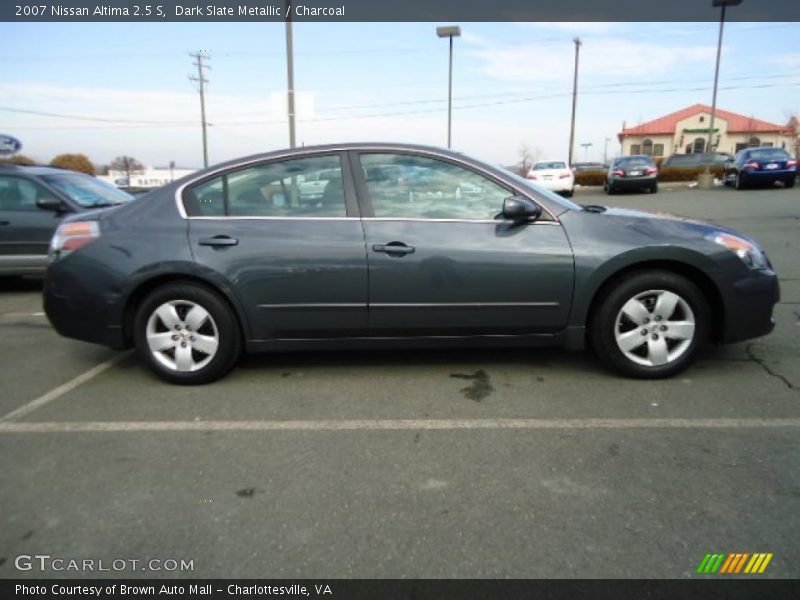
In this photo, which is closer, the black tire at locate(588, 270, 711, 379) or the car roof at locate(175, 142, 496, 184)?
the black tire at locate(588, 270, 711, 379)

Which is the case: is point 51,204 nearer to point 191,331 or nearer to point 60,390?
point 60,390

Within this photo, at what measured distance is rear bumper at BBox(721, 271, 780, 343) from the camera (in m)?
3.43

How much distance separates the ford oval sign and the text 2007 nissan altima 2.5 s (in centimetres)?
1217

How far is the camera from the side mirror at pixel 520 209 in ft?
11.0

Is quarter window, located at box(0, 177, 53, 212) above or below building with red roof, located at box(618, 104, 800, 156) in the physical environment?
below

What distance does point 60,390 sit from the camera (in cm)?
369

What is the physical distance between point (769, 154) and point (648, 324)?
20529mm

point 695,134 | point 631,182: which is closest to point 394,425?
point 631,182

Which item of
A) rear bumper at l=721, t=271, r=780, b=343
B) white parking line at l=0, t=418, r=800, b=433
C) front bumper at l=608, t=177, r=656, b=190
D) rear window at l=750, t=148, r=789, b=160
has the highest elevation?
rear window at l=750, t=148, r=789, b=160

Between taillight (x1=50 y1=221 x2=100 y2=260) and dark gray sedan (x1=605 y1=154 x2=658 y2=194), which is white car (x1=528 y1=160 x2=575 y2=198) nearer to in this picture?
dark gray sedan (x1=605 y1=154 x2=658 y2=194)

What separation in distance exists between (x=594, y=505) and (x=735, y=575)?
1.74ft
